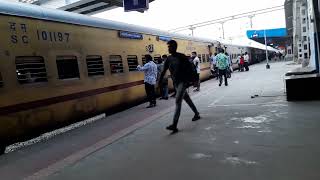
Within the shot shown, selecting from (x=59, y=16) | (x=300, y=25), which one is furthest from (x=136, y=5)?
(x=300, y=25)

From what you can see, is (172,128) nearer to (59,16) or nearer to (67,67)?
(67,67)

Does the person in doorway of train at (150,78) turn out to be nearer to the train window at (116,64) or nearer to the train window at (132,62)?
the train window at (116,64)

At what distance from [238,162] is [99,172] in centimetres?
185

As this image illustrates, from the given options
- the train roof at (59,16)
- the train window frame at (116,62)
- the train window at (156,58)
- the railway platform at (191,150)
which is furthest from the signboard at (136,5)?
the railway platform at (191,150)

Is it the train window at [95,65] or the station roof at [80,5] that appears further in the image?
the station roof at [80,5]

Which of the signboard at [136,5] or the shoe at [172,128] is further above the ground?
the signboard at [136,5]

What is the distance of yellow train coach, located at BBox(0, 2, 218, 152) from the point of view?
7871mm

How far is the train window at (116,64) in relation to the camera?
12051mm

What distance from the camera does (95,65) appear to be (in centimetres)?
1112

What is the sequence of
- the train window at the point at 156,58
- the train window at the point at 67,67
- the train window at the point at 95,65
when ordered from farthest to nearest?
the train window at the point at 156,58
the train window at the point at 95,65
the train window at the point at 67,67

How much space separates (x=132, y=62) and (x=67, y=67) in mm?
4000

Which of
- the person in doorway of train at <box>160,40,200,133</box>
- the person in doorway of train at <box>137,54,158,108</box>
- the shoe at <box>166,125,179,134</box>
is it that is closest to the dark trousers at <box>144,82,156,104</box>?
the person in doorway of train at <box>137,54,158,108</box>

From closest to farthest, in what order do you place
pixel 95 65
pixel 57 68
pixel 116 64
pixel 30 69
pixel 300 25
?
pixel 30 69
pixel 57 68
pixel 95 65
pixel 116 64
pixel 300 25

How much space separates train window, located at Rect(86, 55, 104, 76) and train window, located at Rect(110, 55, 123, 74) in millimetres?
666
